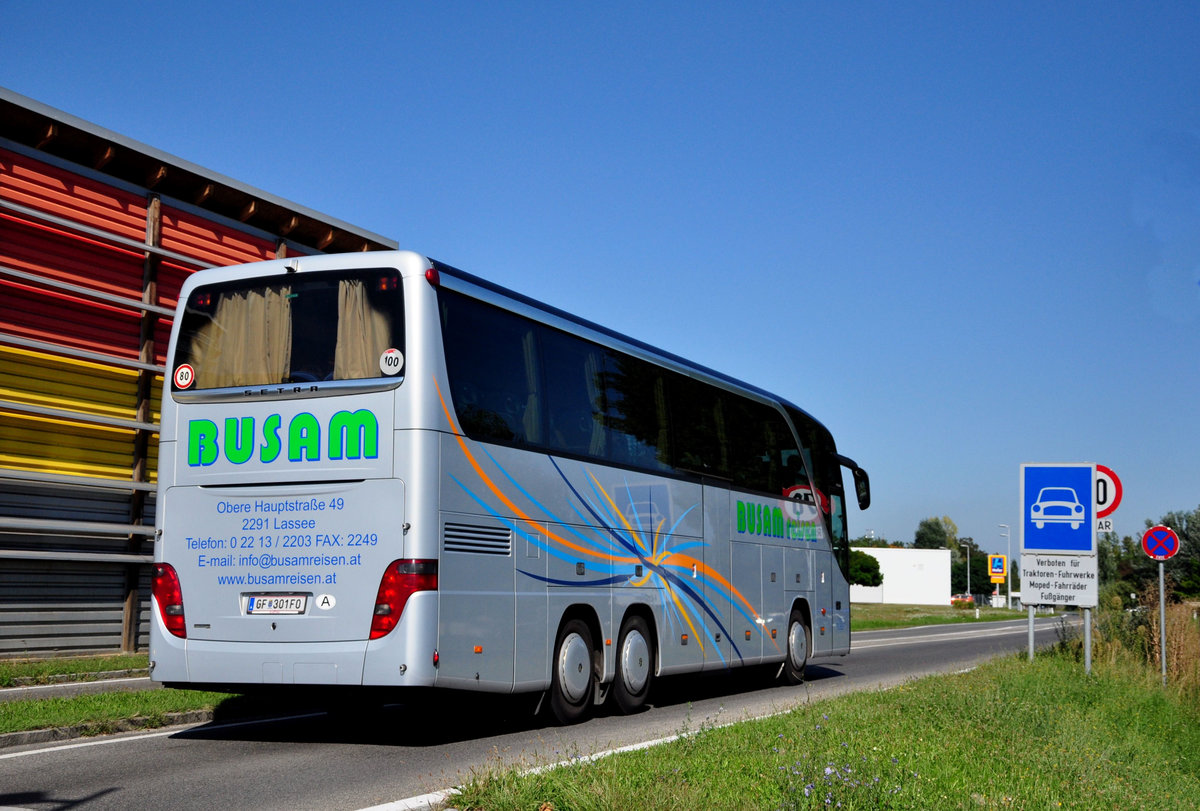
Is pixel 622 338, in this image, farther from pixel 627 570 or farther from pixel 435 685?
pixel 435 685

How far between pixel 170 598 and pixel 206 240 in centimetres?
1418

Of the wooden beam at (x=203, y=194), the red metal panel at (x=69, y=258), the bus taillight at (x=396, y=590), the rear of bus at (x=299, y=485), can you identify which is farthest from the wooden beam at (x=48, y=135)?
the bus taillight at (x=396, y=590)

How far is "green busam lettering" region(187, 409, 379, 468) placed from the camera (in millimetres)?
9719

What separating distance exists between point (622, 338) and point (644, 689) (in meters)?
3.82

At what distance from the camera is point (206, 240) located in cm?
2305

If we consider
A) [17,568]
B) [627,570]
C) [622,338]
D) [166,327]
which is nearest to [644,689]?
[627,570]

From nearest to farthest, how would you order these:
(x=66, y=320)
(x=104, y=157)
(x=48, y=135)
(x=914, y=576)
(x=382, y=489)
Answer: (x=382, y=489) < (x=48, y=135) < (x=66, y=320) < (x=104, y=157) < (x=914, y=576)

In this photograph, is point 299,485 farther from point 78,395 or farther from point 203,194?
point 203,194

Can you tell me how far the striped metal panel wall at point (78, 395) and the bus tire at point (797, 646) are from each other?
10.9m

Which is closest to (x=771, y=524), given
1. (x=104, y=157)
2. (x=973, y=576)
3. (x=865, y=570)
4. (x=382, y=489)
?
(x=382, y=489)

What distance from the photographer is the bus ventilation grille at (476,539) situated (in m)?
9.82

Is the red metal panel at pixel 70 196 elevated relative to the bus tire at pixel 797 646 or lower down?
elevated

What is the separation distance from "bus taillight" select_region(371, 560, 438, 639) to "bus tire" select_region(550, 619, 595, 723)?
2389 mm

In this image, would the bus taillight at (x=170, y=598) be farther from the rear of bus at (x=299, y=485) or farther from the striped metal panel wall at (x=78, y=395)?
the striped metal panel wall at (x=78, y=395)
